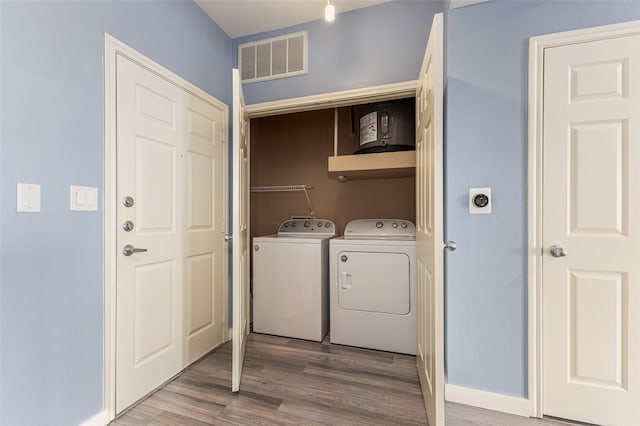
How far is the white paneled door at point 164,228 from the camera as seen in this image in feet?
5.26

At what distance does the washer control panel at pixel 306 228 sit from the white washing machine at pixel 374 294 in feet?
2.19

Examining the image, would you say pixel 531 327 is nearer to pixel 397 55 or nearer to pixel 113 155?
pixel 397 55

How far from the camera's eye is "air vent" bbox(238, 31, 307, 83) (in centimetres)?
234

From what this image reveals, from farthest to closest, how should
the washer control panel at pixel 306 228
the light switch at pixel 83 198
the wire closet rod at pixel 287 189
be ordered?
the wire closet rod at pixel 287 189 → the washer control panel at pixel 306 228 → the light switch at pixel 83 198

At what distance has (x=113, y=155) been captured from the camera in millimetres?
1526

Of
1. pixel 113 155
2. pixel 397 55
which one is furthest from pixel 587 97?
pixel 113 155

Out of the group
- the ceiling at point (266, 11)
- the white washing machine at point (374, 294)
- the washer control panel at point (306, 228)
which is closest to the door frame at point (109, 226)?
the ceiling at point (266, 11)

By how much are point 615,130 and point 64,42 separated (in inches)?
A: 105

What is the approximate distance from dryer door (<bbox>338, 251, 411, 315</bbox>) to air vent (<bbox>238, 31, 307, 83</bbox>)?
1.61 m

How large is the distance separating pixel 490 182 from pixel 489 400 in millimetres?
1219

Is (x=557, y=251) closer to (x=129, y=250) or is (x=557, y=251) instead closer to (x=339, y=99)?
(x=339, y=99)

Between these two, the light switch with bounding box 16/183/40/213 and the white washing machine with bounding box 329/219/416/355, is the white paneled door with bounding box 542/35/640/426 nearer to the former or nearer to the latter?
the white washing machine with bounding box 329/219/416/355

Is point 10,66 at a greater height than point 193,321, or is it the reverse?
point 10,66

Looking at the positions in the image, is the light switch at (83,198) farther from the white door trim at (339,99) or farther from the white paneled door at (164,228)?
the white door trim at (339,99)
